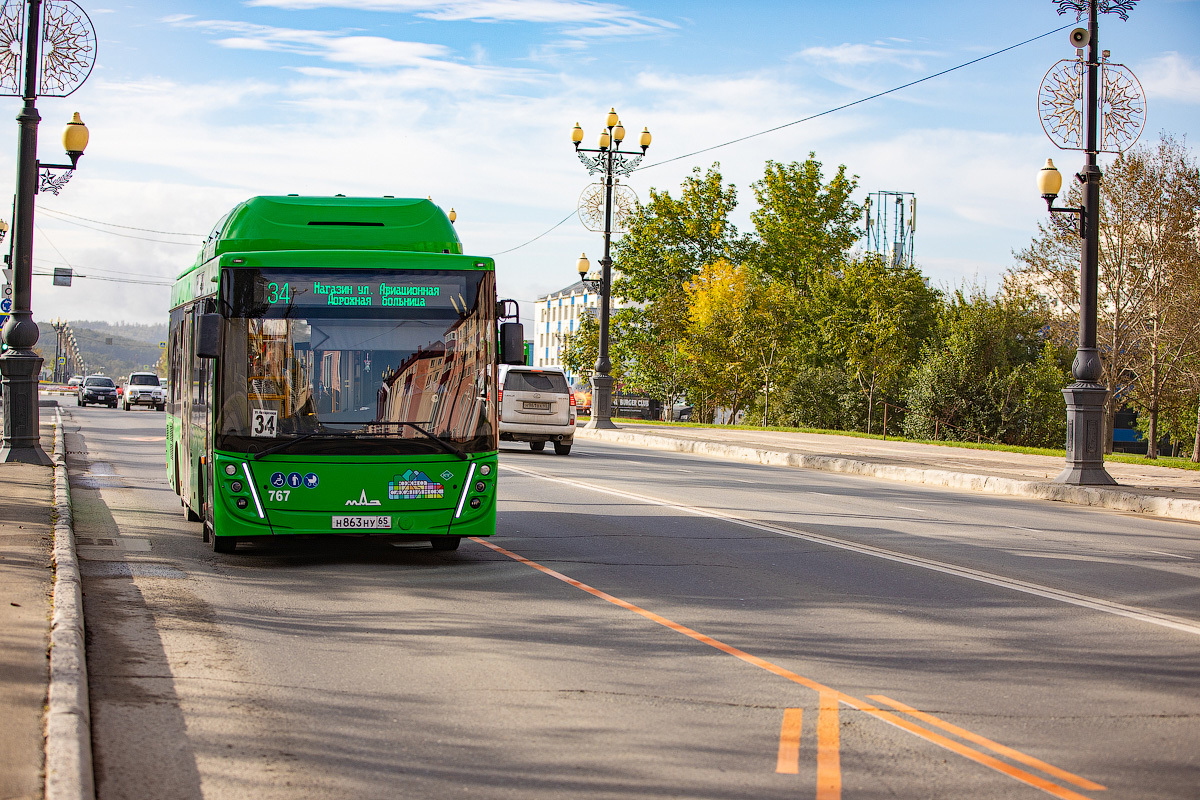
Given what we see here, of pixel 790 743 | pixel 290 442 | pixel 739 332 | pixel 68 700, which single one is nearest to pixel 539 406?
pixel 290 442

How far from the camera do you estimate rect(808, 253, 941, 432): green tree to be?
41656 mm

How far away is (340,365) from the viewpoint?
9930mm

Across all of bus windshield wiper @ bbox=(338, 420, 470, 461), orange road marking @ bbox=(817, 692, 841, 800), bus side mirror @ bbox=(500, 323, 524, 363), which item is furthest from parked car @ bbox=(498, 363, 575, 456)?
orange road marking @ bbox=(817, 692, 841, 800)

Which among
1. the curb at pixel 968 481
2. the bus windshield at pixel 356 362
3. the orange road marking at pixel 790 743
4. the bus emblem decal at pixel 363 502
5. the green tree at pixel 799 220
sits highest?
the green tree at pixel 799 220

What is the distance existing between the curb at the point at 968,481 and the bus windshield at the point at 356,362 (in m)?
10.8

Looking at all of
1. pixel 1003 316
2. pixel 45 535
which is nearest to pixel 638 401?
pixel 1003 316

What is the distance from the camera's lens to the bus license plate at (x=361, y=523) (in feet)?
32.2

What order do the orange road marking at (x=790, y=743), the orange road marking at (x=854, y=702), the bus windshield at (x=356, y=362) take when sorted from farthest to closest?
the bus windshield at (x=356, y=362)
the orange road marking at (x=790, y=743)
the orange road marking at (x=854, y=702)

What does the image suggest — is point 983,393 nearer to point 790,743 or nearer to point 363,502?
point 363,502

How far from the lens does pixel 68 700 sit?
5273 millimetres

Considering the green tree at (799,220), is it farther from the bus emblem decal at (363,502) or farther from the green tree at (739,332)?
the bus emblem decal at (363,502)

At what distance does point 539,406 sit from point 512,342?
1612cm

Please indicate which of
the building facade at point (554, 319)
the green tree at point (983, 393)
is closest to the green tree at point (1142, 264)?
the green tree at point (983, 393)

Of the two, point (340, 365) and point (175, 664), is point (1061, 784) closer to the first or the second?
point (175, 664)
